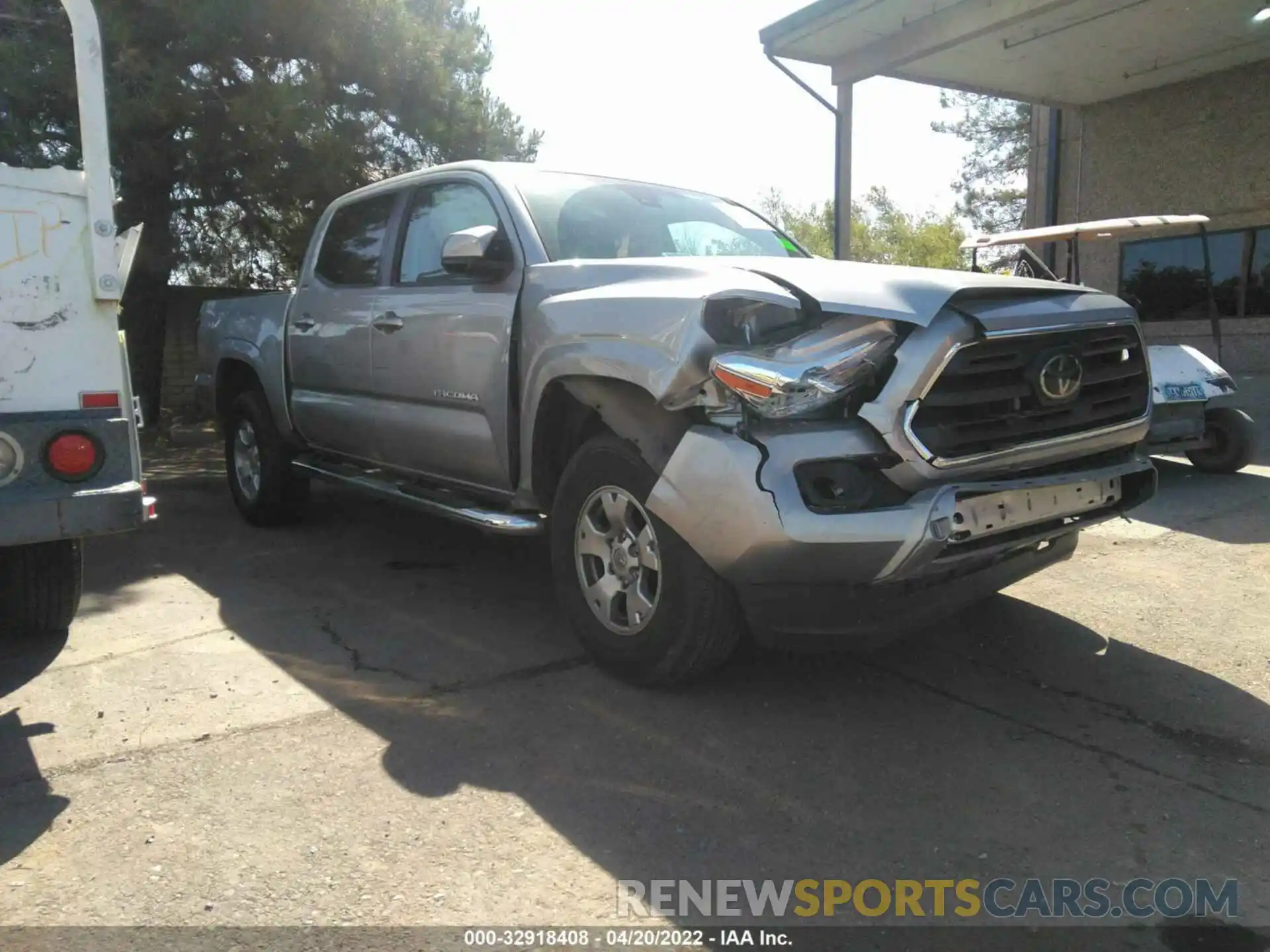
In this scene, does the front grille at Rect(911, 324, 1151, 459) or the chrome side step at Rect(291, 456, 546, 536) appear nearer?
the front grille at Rect(911, 324, 1151, 459)

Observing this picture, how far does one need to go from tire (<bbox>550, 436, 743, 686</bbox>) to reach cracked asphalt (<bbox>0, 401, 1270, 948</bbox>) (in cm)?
16

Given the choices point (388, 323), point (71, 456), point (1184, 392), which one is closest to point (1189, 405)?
point (1184, 392)

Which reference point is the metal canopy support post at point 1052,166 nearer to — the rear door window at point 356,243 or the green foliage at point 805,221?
the rear door window at point 356,243

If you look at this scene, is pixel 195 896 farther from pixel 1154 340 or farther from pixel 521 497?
pixel 1154 340

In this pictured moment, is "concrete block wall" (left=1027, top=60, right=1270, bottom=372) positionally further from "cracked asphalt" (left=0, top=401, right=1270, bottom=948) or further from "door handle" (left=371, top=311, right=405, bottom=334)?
"door handle" (left=371, top=311, right=405, bottom=334)

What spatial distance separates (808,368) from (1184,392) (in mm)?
5365

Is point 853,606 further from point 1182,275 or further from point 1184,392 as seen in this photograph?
point 1182,275

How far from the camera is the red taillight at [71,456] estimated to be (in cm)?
325

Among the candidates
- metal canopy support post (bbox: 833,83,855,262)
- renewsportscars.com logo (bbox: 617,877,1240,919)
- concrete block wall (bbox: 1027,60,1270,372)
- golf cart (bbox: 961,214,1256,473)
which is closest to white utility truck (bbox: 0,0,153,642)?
renewsportscars.com logo (bbox: 617,877,1240,919)

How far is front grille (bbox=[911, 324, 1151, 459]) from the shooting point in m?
3.01

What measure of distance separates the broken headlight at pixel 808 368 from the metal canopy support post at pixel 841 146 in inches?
308

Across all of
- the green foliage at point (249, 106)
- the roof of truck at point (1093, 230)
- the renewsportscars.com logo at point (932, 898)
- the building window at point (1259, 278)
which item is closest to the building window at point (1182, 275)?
the building window at point (1259, 278)

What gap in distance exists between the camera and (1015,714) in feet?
11.1

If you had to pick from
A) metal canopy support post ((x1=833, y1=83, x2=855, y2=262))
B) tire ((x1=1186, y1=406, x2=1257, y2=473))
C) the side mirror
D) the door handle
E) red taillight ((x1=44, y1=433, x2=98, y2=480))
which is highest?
metal canopy support post ((x1=833, y1=83, x2=855, y2=262))
